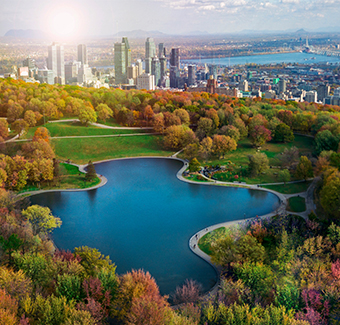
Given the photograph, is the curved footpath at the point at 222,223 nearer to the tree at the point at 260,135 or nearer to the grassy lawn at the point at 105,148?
the grassy lawn at the point at 105,148

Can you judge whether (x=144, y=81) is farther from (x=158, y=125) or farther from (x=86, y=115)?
(x=158, y=125)

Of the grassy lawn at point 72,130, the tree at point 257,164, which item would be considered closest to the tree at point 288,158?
the tree at point 257,164

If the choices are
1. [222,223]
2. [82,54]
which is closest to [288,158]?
[222,223]

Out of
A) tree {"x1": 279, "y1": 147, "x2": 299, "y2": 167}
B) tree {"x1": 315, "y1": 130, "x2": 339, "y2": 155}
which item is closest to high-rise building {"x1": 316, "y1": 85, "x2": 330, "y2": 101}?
tree {"x1": 315, "y1": 130, "x2": 339, "y2": 155}

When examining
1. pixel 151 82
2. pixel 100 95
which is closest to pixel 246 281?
pixel 100 95

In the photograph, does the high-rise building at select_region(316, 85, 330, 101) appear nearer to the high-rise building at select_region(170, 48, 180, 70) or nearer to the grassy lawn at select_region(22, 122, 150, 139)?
the high-rise building at select_region(170, 48, 180, 70)

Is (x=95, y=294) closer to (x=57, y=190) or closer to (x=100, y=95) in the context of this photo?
(x=57, y=190)
